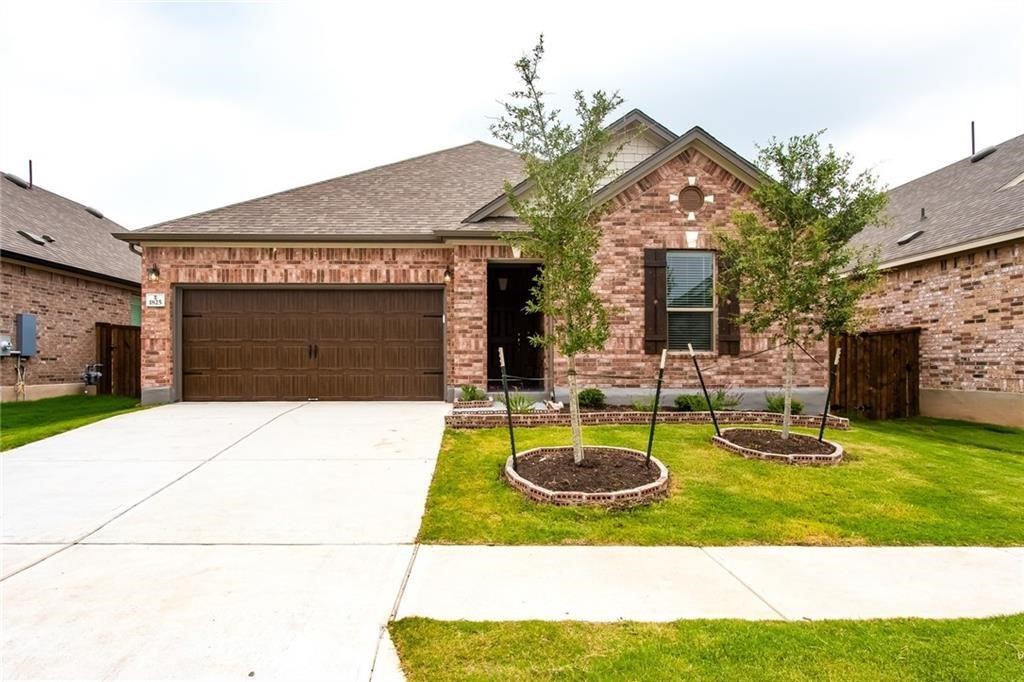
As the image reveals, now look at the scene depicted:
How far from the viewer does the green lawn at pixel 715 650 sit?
237 centimetres

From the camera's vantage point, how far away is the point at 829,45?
10.3 metres

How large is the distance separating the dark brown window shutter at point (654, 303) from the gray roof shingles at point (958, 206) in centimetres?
392

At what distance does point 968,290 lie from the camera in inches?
389

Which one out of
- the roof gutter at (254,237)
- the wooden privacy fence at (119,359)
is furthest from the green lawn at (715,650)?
the wooden privacy fence at (119,359)

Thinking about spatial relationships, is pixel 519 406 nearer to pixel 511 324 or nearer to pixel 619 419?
pixel 619 419

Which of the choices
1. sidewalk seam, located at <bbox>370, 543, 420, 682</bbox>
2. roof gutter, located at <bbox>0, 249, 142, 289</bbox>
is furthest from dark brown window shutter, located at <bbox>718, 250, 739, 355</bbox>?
roof gutter, located at <bbox>0, 249, 142, 289</bbox>

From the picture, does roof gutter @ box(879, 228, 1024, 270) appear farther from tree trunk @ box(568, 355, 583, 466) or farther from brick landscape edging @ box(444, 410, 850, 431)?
tree trunk @ box(568, 355, 583, 466)

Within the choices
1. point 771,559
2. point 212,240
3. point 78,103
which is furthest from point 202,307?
point 771,559

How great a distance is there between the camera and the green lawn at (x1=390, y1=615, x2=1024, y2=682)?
7.77 ft

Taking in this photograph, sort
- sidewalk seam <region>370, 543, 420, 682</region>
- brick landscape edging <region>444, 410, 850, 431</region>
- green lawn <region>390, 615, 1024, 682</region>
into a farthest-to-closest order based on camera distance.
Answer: brick landscape edging <region>444, 410, 850, 431</region>, sidewalk seam <region>370, 543, 420, 682</region>, green lawn <region>390, 615, 1024, 682</region>

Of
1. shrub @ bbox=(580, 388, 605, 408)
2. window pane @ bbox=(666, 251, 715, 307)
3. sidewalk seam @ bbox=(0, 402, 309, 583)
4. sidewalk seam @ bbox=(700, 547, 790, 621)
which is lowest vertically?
sidewalk seam @ bbox=(700, 547, 790, 621)

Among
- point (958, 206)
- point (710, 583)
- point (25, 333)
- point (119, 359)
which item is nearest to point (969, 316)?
point (958, 206)

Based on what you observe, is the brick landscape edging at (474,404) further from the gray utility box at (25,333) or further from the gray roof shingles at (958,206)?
the gray utility box at (25,333)

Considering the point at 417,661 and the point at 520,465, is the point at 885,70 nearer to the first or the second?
the point at 520,465
